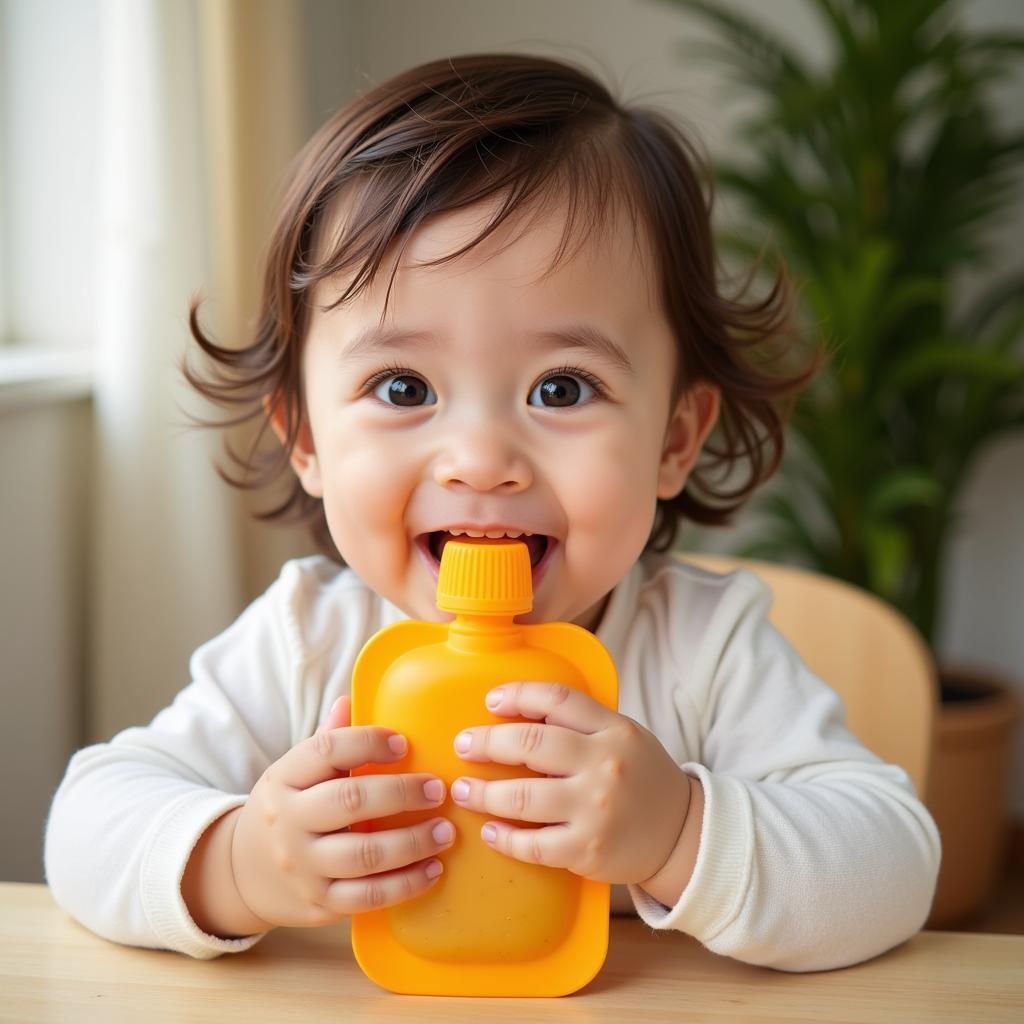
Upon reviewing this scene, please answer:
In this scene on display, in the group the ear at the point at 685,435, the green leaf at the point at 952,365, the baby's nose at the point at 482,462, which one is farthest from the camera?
the green leaf at the point at 952,365

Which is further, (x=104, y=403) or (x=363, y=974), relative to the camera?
(x=104, y=403)

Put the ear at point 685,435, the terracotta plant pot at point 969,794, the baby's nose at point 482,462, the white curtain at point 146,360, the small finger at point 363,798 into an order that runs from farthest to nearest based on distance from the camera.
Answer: the terracotta plant pot at point 969,794
the white curtain at point 146,360
the ear at point 685,435
the baby's nose at point 482,462
the small finger at point 363,798

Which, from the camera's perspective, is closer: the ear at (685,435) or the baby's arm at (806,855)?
the baby's arm at (806,855)

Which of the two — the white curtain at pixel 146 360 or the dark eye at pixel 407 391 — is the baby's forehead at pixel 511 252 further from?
the white curtain at pixel 146 360

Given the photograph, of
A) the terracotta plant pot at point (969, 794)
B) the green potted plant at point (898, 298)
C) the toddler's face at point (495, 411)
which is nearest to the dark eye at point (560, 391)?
the toddler's face at point (495, 411)

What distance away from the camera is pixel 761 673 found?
84 centimetres

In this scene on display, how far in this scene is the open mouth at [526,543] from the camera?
0.74 meters

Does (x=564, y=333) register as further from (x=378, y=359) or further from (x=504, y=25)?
(x=504, y=25)

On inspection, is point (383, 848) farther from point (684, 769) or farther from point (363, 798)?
point (684, 769)

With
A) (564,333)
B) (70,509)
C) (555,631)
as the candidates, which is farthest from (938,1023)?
(70,509)

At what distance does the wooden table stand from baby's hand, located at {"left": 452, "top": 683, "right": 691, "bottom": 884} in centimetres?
6

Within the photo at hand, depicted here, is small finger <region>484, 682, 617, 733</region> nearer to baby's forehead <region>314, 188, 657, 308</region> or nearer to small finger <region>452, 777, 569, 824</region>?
small finger <region>452, 777, 569, 824</region>

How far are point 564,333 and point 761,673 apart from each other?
0.29 metres

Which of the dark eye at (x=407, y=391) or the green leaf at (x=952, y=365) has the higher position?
the dark eye at (x=407, y=391)
